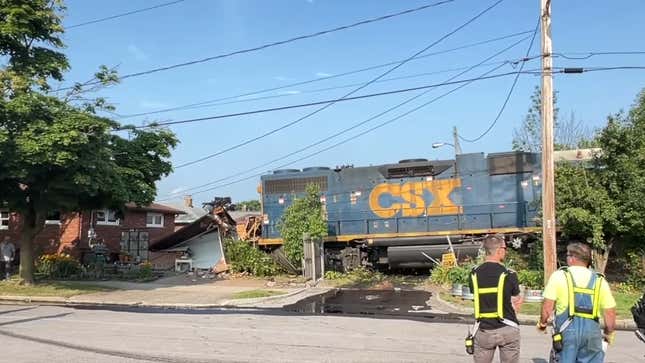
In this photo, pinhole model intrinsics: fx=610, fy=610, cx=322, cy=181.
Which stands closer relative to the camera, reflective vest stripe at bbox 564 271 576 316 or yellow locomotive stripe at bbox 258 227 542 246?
reflective vest stripe at bbox 564 271 576 316

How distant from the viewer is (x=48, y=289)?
71.6ft

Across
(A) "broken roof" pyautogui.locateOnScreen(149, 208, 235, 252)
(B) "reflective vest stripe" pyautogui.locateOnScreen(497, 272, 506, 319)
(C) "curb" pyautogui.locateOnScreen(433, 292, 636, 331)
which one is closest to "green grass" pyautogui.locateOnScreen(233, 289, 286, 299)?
(C) "curb" pyautogui.locateOnScreen(433, 292, 636, 331)

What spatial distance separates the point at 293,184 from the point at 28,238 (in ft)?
34.7

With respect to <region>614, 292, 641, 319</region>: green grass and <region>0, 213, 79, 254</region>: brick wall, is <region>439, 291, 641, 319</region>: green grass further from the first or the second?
<region>0, 213, 79, 254</region>: brick wall

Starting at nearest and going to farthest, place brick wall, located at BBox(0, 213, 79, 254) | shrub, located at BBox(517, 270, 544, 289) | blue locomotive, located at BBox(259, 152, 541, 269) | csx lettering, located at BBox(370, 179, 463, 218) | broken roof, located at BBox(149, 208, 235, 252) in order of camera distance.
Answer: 1. shrub, located at BBox(517, 270, 544, 289)
2. blue locomotive, located at BBox(259, 152, 541, 269)
3. csx lettering, located at BBox(370, 179, 463, 218)
4. broken roof, located at BBox(149, 208, 235, 252)
5. brick wall, located at BBox(0, 213, 79, 254)

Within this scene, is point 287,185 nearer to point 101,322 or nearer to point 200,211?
point 101,322

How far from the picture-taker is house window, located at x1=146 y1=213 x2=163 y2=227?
36.2 metres

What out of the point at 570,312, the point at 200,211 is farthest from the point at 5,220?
the point at 570,312

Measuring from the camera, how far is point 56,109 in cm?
A: 1919

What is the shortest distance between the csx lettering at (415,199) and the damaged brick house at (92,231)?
41.2 feet

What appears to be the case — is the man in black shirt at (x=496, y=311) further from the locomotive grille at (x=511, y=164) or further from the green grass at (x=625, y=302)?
the locomotive grille at (x=511, y=164)

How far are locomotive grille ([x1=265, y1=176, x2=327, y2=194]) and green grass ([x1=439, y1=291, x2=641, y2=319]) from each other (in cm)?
858

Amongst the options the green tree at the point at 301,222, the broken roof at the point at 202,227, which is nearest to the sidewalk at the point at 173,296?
the green tree at the point at 301,222

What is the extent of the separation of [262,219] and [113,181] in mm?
7738
